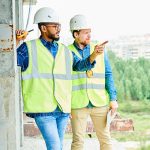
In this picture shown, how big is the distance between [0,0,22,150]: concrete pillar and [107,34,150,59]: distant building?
24.1 m

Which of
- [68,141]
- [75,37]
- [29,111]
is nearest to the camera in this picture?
[29,111]

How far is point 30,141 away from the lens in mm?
7234

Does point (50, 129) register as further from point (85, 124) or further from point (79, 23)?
point (79, 23)

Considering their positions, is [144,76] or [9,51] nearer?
[9,51]

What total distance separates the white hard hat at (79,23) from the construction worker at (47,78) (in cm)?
48

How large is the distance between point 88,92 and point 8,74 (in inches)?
36.3

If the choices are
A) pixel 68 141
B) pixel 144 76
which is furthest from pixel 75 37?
pixel 144 76

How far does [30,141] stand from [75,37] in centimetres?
294

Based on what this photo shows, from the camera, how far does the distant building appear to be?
29062 mm

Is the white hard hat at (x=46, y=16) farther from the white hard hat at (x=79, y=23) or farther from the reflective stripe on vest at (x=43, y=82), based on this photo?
the white hard hat at (x=79, y=23)

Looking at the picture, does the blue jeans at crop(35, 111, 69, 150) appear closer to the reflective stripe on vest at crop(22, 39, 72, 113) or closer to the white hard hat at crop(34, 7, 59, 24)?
the reflective stripe on vest at crop(22, 39, 72, 113)

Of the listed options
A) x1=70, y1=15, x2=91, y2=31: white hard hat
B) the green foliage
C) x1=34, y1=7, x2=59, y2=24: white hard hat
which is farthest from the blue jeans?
the green foliage

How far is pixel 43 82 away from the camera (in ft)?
13.4

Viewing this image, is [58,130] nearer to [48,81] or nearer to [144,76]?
[48,81]
